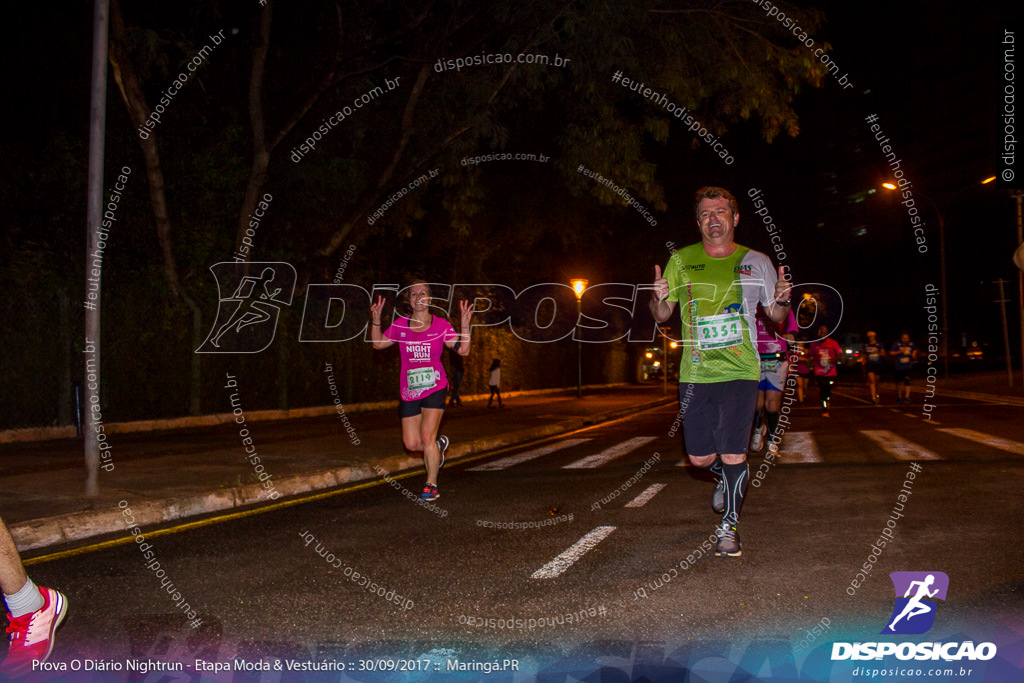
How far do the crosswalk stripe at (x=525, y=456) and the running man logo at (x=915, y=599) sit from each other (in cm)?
653

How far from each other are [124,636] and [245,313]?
14501 mm

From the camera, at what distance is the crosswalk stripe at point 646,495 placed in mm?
7387

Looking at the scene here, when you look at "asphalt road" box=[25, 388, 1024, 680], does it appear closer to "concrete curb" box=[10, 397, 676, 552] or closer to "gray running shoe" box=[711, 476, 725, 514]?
"gray running shoe" box=[711, 476, 725, 514]

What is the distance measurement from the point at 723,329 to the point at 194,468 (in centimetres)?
682

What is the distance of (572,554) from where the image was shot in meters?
5.50

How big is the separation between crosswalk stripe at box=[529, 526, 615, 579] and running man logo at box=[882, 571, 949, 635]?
1867mm

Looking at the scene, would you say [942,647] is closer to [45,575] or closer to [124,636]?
[124,636]

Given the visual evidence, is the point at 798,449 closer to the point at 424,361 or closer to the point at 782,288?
the point at 424,361

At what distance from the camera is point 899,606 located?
4.12 meters

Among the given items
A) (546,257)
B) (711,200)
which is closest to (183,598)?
(711,200)

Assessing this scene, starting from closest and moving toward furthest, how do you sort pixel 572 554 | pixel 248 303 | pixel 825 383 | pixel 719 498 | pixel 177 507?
1. pixel 572 554
2. pixel 719 498
3. pixel 177 507
4. pixel 825 383
5. pixel 248 303

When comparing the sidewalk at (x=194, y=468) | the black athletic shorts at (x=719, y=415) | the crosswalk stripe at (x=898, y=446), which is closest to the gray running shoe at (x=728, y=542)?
the black athletic shorts at (x=719, y=415)

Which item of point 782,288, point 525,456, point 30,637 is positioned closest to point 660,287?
point 782,288

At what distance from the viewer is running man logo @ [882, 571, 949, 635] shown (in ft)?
12.7
